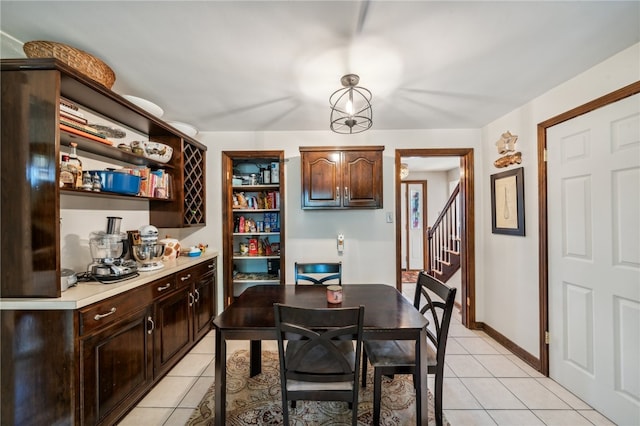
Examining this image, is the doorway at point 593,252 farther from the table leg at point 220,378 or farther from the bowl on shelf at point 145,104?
the bowl on shelf at point 145,104

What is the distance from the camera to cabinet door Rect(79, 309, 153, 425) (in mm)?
1430

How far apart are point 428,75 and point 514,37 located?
0.53m

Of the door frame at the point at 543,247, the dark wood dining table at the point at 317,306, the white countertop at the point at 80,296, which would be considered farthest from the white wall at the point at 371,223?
the dark wood dining table at the point at 317,306

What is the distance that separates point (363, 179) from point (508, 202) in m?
1.50

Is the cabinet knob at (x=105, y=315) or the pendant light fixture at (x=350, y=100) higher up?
the pendant light fixture at (x=350, y=100)

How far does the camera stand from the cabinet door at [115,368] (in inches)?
56.3

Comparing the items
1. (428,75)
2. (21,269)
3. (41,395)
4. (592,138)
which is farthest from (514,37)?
(41,395)

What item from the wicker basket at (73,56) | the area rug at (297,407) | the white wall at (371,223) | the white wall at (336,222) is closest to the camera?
the wicker basket at (73,56)

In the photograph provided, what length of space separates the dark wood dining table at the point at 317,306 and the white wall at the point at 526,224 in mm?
1435

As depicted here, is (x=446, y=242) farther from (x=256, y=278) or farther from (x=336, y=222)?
(x=256, y=278)

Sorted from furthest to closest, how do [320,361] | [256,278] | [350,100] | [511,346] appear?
[256,278] → [511,346] → [350,100] → [320,361]

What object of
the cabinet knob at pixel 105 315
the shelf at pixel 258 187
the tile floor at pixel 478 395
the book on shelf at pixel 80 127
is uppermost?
the book on shelf at pixel 80 127

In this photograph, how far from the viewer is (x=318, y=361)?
1.51 m

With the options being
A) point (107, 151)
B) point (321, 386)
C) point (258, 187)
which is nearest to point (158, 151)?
point (107, 151)
